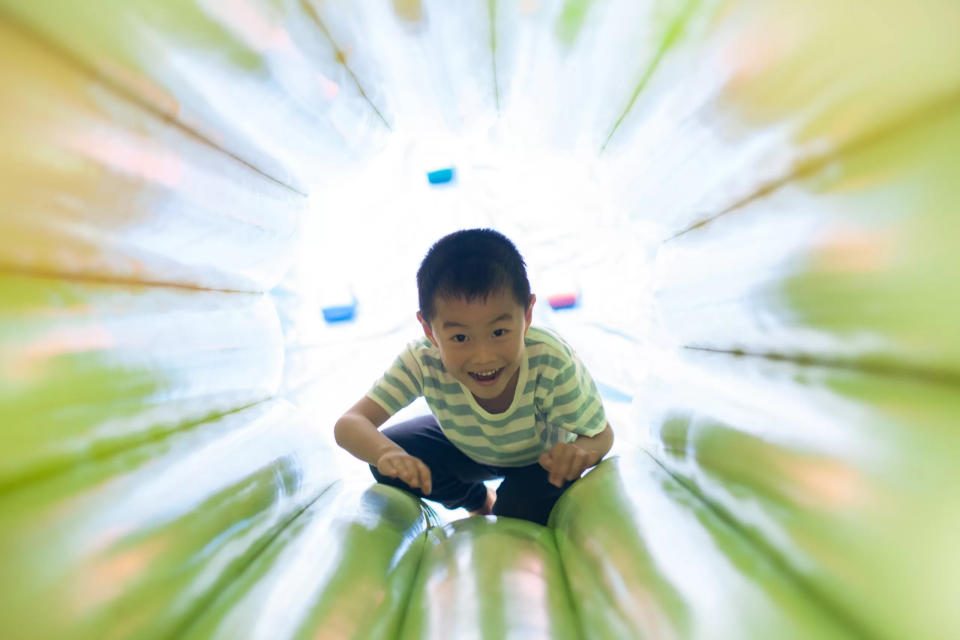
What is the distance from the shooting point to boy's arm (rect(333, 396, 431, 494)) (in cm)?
73

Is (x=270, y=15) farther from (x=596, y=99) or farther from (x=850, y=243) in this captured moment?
(x=850, y=243)

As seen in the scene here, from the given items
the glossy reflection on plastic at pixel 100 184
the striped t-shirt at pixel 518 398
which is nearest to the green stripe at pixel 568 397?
the striped t-shirt at pixel 518 398

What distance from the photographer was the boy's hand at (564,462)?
790 millimetres

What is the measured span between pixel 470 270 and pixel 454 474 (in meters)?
0.45

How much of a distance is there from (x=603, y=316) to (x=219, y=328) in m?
0.93

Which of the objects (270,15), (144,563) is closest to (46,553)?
(144,563)

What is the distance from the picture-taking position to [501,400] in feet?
2.99

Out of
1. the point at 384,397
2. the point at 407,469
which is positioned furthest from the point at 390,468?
the point at 384,397

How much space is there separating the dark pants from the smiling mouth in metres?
0.21

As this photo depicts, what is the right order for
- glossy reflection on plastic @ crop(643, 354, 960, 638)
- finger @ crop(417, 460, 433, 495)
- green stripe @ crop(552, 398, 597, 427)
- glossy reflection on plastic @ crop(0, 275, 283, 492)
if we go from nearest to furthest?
glossy reflection on plastic @ crop(643, 354, 960, 638), glossy reflection on plastic @ crop(0, 275, 283, 492), finger @ crop(417, 460, 433, 495), green stripe @ crop(552, 398, 597, 427)

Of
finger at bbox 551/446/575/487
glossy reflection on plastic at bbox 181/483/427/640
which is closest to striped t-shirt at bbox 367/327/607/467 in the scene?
finger at bbox 551/446/575/487

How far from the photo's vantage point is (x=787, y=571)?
47 cm

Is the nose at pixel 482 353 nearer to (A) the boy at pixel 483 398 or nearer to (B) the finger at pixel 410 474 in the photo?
(A) the boy at pixel 483 398

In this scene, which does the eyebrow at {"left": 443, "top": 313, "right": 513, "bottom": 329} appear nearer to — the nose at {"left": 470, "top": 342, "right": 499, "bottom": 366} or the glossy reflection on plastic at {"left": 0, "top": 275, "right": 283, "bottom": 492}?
the nose at {"left": 470, "top": 342, "right": 499, "bottom": 366}
